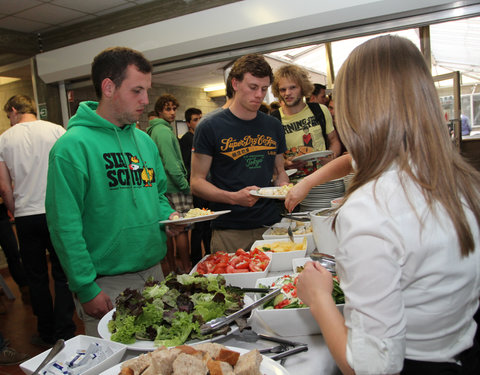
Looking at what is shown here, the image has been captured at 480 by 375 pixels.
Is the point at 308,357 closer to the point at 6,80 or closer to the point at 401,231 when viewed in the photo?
the point at 401,231

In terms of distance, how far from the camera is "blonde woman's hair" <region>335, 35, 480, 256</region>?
84 cm

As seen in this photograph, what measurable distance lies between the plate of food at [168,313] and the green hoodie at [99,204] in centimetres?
41

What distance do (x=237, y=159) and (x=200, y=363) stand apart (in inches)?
66.7

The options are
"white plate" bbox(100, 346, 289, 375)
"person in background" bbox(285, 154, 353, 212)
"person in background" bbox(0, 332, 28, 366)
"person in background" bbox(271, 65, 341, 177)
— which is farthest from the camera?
"person in background" bbox(271, 65, 341, 177)

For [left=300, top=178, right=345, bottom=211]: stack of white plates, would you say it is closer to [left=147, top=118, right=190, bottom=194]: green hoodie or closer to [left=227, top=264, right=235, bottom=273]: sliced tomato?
[left=227, top=264, right=235, bottom=273]: sliced tomato

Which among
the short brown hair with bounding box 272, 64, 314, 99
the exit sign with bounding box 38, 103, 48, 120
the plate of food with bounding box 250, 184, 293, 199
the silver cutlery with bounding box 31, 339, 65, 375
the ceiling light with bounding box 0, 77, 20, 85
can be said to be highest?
the ceiling light with bounding box 0, 77, 20, 85

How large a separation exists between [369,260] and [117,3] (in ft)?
17.2

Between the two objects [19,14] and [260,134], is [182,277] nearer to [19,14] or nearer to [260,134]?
[260,134]

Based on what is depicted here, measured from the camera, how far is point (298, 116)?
317cm

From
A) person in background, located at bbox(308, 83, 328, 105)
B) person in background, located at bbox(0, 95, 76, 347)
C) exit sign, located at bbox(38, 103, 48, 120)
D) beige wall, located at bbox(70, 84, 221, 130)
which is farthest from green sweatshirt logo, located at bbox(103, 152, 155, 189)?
beige wall, located at bbox(70, 84, 221, 130)

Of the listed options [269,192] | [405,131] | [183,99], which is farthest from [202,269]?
[183,99]

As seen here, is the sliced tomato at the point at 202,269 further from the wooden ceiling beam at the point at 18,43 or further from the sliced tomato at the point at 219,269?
the wooden ceiling beam at the point at 18,43

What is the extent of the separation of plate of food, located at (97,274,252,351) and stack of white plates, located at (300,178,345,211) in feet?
4.52

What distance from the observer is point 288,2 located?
390 centimetres
